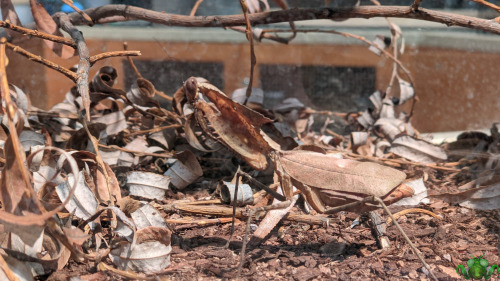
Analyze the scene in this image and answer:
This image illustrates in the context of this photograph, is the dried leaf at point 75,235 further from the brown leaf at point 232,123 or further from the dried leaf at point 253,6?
the dried leaf at point 253,6

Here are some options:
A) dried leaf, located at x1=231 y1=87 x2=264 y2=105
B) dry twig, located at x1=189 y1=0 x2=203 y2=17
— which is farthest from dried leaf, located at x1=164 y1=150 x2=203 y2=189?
dry twig, located at x1=189 y1=0 x2=203 y2=17

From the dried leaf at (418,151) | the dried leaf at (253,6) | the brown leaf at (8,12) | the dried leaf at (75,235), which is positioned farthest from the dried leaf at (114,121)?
the dried leaf at (418,151)

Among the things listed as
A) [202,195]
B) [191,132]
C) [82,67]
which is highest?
[82,67]

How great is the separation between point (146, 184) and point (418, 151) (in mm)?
585

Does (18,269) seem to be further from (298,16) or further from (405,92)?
(405,92)

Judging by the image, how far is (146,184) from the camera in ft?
2.92

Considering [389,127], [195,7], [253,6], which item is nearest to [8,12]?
[195,7]

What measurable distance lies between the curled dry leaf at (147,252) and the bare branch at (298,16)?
48 cm

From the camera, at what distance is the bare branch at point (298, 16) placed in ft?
3.02

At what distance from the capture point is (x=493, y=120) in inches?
53.2

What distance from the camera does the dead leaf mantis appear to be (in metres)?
0.67

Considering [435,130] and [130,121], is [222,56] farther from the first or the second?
[435,130]

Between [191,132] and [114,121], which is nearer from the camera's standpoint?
[191,132]

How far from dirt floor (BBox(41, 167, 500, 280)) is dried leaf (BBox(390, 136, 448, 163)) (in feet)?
0.76
